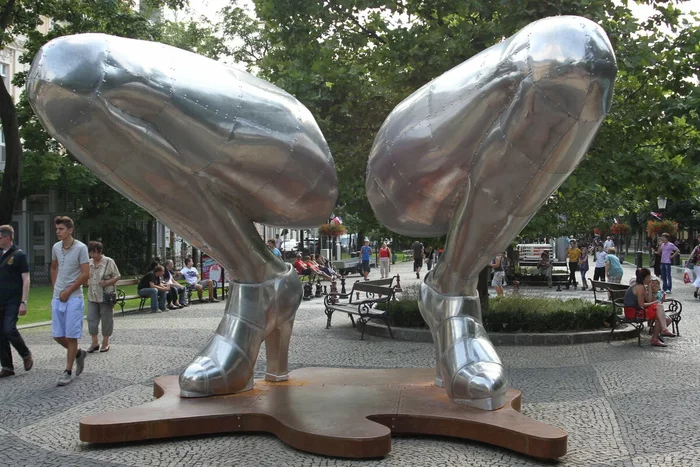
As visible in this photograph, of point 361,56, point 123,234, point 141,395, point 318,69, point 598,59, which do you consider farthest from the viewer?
point 123,234

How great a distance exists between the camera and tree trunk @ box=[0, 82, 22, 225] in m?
14.3

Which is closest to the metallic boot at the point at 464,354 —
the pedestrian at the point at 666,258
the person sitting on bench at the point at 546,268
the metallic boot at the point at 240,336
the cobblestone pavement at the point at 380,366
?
the cobblestone pavement at the point at 380,366

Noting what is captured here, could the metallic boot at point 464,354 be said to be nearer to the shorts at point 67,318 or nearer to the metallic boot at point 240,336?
the metallic boot at point 240,336

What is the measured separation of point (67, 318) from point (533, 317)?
6.91 meters

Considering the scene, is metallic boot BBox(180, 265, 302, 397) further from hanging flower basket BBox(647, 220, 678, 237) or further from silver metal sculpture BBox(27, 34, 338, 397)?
hanging flower basket BBox(647, 220, 678, 237)

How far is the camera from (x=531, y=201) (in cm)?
503

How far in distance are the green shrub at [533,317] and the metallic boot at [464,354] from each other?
17.9 feet

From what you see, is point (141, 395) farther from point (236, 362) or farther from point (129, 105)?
point (129, 105)

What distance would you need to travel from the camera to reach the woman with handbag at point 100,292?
9.51 m

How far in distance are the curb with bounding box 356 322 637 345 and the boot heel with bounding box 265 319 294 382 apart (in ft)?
15.4

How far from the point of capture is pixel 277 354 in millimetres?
6188

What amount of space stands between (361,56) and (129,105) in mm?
7074

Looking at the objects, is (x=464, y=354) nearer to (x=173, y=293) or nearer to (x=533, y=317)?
(x=533, y=317)

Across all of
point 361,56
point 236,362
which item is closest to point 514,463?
point 236,362
